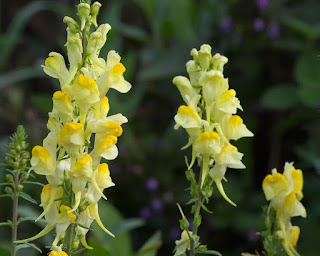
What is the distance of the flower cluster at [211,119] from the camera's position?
0.70 meters

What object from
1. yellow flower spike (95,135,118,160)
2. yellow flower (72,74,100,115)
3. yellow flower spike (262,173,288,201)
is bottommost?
yellow flower spike (262,173,288,201)

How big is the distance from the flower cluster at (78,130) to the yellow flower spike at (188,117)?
0.08 meters

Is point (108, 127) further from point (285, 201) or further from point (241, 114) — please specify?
point (241, 114)

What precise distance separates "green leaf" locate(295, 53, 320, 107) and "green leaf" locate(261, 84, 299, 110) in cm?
6

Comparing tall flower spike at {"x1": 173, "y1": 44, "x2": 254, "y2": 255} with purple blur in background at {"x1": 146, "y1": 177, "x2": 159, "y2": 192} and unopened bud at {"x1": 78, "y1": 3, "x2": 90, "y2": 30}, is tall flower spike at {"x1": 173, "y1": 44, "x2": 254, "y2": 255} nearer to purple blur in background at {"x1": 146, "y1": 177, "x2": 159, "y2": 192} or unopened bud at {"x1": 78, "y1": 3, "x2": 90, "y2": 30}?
unopened bud at {"x1": 78, "y1": 3, "x2": 90, "y2": 30}

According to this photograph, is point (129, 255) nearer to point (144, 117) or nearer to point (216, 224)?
point (216, 224)

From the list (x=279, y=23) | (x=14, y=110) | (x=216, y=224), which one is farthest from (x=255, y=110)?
(x=14, y=110)

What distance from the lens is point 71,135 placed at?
0.62 m

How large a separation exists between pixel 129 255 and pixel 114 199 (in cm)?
59

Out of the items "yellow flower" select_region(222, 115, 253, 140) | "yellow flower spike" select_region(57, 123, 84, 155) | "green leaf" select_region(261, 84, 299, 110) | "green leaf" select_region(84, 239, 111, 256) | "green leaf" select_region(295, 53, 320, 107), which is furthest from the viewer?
"green leaf" select_region(261, 84, 299, 110)

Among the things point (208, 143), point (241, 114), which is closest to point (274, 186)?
point (208, 143)

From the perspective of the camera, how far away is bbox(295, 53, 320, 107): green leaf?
1.71m

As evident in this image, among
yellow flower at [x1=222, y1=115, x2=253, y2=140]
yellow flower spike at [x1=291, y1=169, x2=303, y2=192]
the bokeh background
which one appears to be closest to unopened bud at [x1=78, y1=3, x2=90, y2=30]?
yellow flower at [x1=222, y1=115, x2=253, y2=140]

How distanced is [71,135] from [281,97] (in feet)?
4.41
